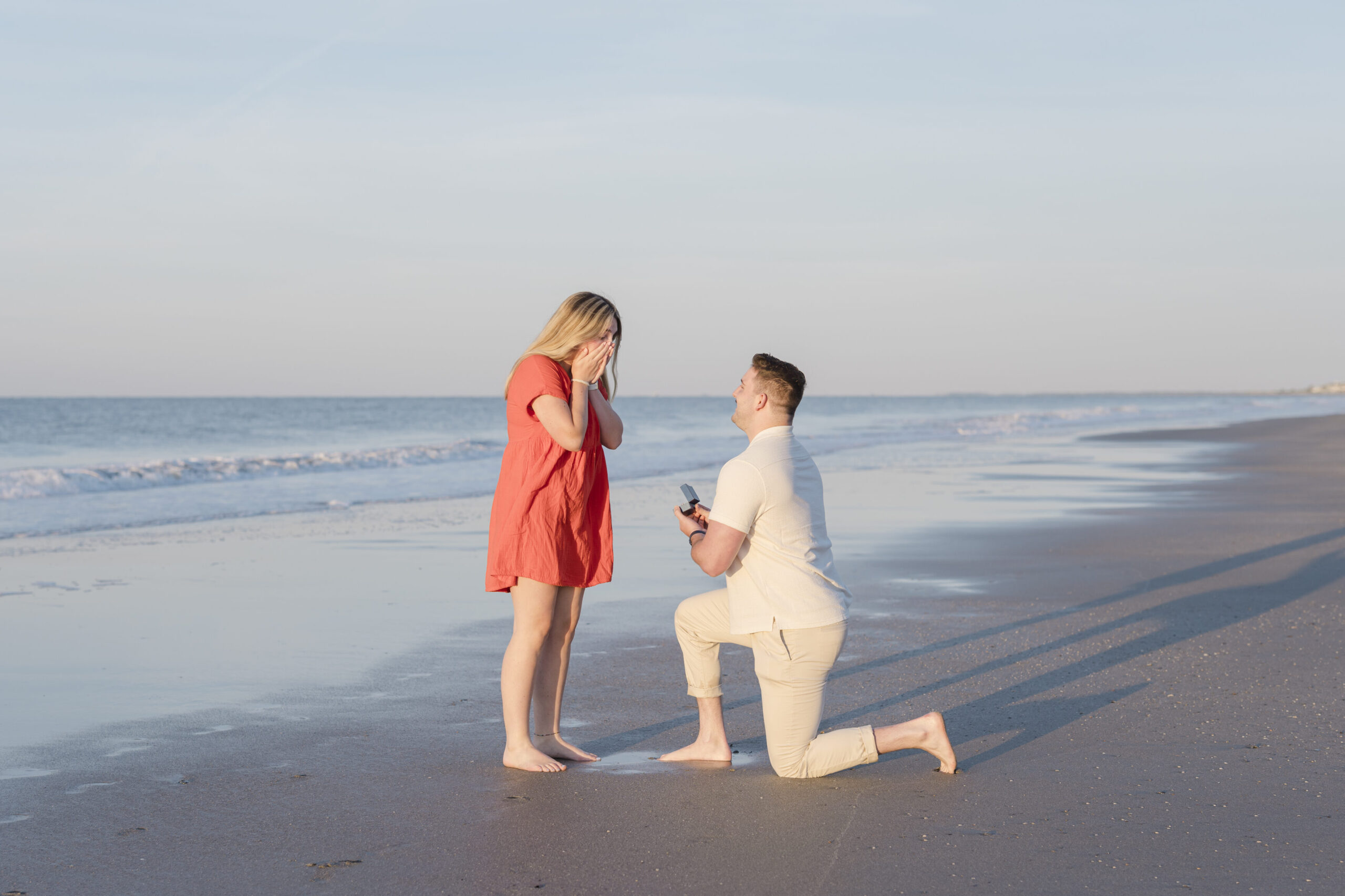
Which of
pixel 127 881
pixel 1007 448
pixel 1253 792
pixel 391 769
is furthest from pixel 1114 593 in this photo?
pixel 1007 448

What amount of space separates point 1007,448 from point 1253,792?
25.2 m

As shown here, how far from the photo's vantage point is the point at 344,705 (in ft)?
16.7

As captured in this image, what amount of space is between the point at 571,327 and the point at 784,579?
122cm

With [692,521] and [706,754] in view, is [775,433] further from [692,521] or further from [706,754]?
[706,754]

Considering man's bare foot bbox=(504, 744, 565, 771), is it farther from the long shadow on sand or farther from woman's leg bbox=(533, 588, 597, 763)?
the long shadow on sand

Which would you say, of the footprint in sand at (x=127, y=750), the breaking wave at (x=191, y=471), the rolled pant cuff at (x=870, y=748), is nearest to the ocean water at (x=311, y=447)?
the breaking wave at (x=191, y=471)

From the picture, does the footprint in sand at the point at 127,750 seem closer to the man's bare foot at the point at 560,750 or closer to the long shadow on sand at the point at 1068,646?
the man's bare foot at the point at 560,750

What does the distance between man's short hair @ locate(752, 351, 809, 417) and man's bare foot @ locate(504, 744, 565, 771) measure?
1532 mm

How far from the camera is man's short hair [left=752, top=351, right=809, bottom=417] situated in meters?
4.19

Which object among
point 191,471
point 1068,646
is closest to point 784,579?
point 1068,646

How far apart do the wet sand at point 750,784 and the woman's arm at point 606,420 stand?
1220 millimetres

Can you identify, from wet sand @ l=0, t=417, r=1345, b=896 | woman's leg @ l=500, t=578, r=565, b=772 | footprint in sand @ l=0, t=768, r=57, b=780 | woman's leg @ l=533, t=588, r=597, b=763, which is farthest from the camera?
woman's leg @ l=533, t=588, r=597, b=763

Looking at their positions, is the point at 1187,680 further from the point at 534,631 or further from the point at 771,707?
the point at 534,631

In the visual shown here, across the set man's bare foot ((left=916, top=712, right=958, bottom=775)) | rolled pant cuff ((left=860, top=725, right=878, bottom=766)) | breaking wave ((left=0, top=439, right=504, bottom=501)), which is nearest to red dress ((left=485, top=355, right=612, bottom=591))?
rolled pant cuff ((left=860, top=725, right=878, bottom=766))
